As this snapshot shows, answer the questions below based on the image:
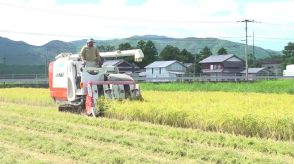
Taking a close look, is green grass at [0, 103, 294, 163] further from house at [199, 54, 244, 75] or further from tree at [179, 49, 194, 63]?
tree at [179, 49, 194, 63]

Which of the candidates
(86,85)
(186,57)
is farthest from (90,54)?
(186,57)

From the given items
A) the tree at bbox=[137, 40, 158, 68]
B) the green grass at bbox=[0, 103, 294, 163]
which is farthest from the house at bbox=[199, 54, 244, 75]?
the green grass at bbox=[0, 103, 294, 163]

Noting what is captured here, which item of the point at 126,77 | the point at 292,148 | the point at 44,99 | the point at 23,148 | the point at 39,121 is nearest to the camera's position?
the point at 292,148

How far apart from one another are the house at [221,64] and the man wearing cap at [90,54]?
78943 millimetres

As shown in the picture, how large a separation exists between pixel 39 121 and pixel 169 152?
18.5 ft

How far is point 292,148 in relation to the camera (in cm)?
841

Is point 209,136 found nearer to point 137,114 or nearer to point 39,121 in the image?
point 137,114

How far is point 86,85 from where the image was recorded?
15.2 metres

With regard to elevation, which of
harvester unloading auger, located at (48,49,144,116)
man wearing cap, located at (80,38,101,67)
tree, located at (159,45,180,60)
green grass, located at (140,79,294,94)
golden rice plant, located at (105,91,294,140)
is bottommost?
green grass, located at (140,79,294,94)

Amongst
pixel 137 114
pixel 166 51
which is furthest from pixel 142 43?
pixel 137 114

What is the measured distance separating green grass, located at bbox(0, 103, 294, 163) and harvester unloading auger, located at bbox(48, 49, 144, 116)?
2.85 m

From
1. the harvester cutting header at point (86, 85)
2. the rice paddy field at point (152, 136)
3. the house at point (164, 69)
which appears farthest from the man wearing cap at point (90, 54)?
the house at point (164, 69)

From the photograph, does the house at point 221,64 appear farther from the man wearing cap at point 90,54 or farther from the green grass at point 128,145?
the green grass at point 128,145

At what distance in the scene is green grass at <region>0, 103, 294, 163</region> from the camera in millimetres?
7809
